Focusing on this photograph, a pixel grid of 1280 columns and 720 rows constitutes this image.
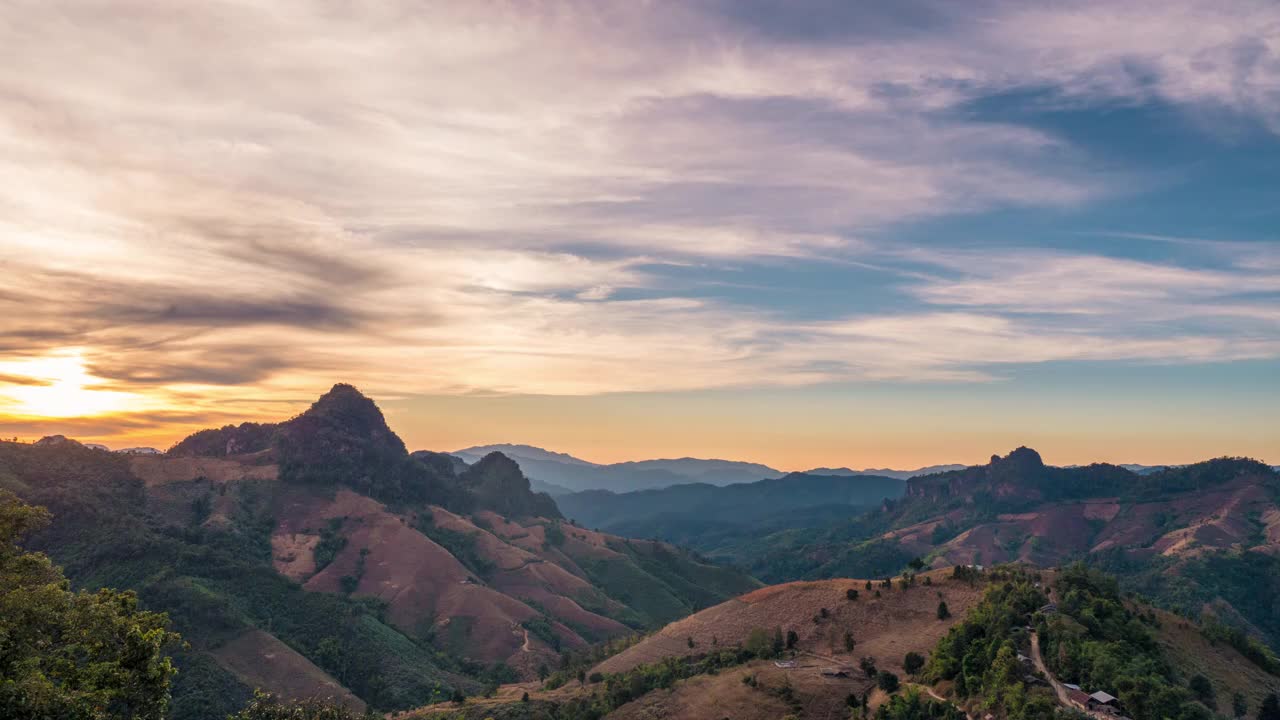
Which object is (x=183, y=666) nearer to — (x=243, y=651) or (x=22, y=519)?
(x=243, y=651)

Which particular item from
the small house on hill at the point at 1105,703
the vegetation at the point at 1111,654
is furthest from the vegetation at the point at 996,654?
the vegetation at the point at 1111,654

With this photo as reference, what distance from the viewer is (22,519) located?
39.5 meters

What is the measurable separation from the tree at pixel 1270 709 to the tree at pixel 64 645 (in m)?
121

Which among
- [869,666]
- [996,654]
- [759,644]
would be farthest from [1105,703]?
[759,644]

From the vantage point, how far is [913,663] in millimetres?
106375

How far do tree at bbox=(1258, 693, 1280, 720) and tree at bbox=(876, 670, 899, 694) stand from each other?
4391 cm

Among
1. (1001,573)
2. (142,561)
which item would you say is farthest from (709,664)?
(142,561)

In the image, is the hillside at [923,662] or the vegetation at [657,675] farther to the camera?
the vegetation at [657,675]

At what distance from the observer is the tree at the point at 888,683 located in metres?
102

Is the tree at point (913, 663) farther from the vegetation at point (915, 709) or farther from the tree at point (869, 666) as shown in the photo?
the vegetation at point (915, 709)

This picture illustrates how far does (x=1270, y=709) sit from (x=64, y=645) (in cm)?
12813

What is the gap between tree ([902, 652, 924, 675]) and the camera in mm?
106000

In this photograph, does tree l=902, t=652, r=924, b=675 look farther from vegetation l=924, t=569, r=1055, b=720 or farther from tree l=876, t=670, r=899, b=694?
tree l=876, t=670, r=899, b=694

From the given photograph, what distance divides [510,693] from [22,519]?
12446 cm
